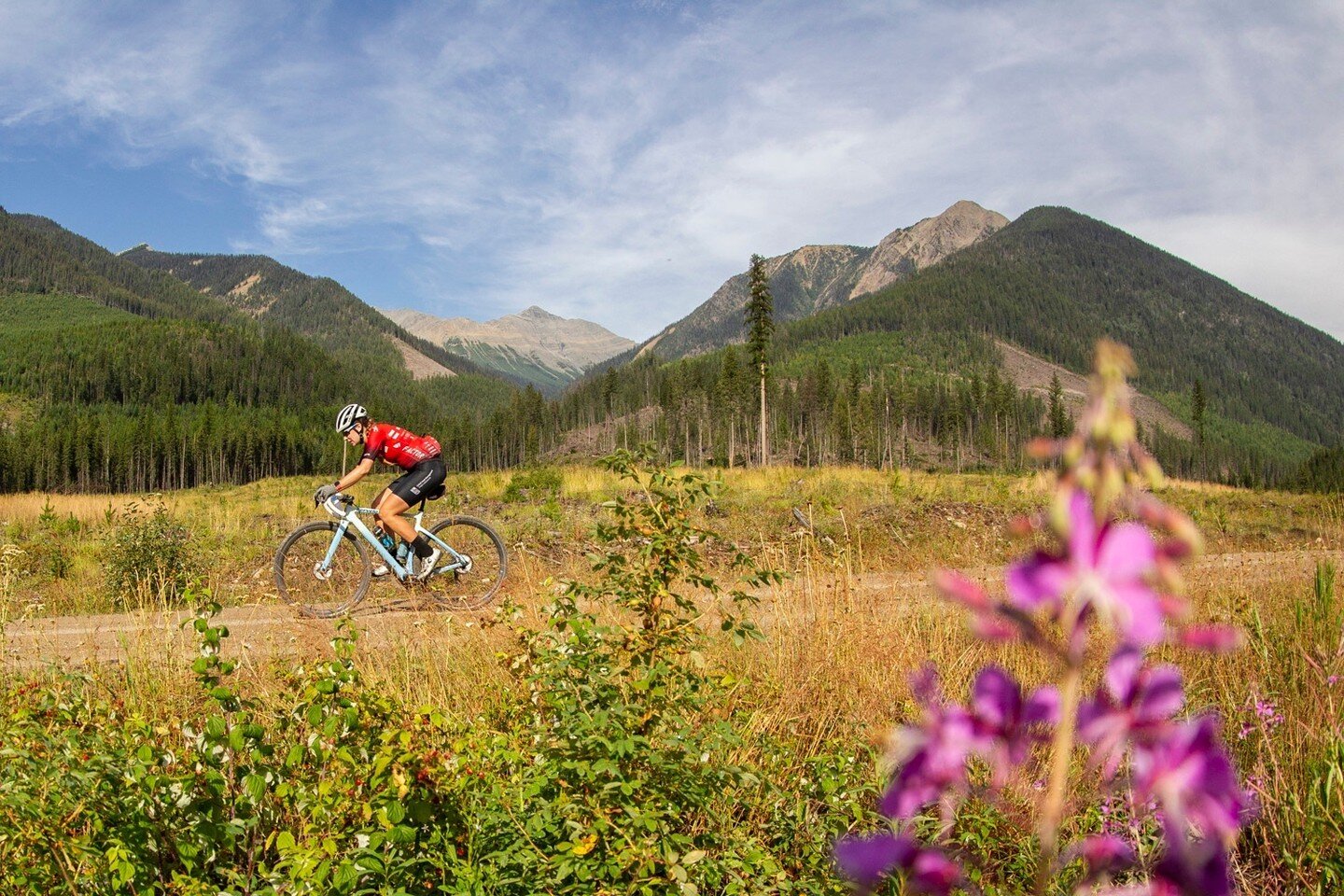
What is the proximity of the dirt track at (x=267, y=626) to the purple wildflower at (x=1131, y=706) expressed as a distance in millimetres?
3889

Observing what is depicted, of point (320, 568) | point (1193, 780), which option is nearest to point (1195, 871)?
point (1193, 780)

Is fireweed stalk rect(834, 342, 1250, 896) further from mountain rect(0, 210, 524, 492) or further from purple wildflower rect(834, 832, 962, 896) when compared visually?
mountain rect(0, 210, 524, 492)

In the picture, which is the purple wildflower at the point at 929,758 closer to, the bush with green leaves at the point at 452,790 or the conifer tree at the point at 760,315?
the bush with green leaves at the point at 452,790

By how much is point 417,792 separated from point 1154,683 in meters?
2.72

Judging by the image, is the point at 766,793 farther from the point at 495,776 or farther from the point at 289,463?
the point at 289,463

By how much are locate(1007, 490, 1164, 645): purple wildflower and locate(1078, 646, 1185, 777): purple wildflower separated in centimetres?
8

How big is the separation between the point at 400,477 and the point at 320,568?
1.37 m

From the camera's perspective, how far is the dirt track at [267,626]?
5.03m

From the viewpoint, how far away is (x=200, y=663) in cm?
266

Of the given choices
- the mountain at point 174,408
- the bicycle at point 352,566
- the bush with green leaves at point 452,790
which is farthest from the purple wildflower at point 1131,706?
the mountain at point 174,408

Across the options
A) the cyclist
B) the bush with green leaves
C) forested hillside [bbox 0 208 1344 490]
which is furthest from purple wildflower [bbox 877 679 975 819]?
forested hillside [bbox 0 208 1344 490]

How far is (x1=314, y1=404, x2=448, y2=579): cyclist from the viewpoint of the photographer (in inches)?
328

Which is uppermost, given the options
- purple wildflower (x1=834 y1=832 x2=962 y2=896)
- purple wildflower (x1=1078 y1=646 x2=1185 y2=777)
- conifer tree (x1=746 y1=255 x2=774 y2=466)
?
conifer tree (x1=746 y1=255 x2=774 y2=466)

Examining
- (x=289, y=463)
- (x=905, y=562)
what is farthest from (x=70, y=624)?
(x=289, y=463)
